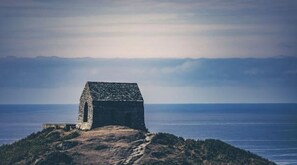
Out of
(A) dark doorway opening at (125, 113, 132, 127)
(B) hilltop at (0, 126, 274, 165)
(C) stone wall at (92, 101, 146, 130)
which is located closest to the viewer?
(B) hilltop at (0, 126, 274, 165)

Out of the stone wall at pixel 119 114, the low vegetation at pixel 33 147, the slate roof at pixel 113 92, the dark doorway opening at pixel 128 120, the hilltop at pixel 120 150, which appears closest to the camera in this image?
the hilltop at pixel 120 150

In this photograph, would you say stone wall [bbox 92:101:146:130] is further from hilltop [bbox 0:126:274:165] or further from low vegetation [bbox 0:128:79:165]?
low vegetation [bbox 0:128:79:165]

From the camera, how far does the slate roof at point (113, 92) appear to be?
95188mm

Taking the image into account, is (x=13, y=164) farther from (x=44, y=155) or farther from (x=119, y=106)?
(x=119, y=106)

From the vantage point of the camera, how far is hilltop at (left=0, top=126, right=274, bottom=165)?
83.9 meters

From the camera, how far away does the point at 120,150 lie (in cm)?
8556

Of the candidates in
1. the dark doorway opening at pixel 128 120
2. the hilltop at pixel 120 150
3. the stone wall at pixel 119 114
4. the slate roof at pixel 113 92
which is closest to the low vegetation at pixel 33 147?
the hilltop at pixel 120 150

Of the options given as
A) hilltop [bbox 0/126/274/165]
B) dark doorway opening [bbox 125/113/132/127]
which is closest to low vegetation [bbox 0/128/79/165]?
hilltop [bbox 0/126/274/165]

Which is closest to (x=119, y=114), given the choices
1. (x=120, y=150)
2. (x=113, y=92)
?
(x=113, y=92)

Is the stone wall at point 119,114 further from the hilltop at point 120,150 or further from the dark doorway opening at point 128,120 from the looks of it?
the hilltop at point 120,150

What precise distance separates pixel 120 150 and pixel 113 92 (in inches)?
513

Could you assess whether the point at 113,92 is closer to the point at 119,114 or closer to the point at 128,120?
the point at 119,114

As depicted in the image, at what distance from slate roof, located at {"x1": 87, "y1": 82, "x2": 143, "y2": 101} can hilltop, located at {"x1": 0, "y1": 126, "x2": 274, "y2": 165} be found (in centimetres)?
513

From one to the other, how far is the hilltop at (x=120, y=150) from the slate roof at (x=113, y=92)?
5.13 meters
